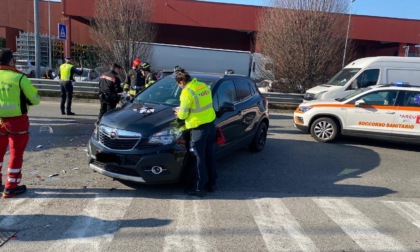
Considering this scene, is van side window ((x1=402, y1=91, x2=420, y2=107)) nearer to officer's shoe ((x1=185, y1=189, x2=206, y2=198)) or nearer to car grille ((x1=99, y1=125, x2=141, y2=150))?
officer's shoe ((x1=185, y1=189, x2=206, y2=198))

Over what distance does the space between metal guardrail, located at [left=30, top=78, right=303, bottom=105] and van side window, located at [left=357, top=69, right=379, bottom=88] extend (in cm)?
421

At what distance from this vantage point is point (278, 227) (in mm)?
4129

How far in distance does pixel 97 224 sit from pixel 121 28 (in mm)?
14296

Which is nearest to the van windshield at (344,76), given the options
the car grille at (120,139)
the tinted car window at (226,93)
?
the tinted car window at (226,93)

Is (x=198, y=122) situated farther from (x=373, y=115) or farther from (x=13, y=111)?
(x=373, y=115)

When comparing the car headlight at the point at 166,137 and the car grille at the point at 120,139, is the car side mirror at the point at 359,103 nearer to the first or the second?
the car headlight at the point at 166,137

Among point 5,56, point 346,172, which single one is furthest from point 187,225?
point 346,172

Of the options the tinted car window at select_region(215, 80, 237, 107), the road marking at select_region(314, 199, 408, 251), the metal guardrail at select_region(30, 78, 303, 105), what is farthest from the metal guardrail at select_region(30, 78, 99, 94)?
the road marking at select_region(314, 199, 408, 251)

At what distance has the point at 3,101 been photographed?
14.3 ft

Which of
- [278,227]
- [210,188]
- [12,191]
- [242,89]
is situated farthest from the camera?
[242,89]

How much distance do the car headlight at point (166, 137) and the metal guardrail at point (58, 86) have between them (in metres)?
11.6

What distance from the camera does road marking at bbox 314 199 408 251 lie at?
3777 millimetres

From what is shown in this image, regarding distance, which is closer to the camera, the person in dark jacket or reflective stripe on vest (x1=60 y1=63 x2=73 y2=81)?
the person in dark jacket

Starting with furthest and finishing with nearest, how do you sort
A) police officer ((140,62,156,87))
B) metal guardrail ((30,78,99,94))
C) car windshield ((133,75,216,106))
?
metal guardrail ((30,78,99,94)) → police officer ((140,62,156,87)) → car windshield ((133,75,216,106))
